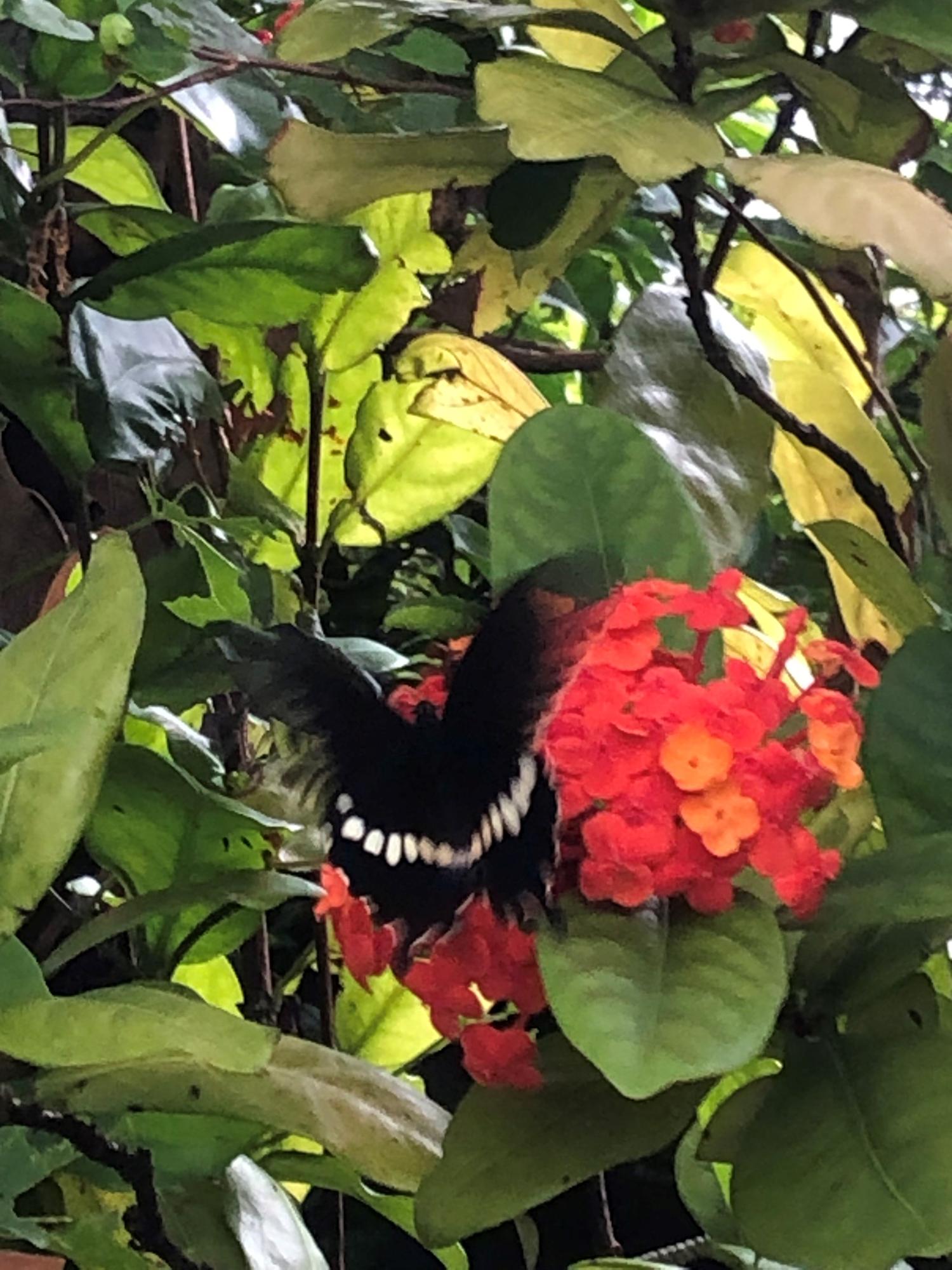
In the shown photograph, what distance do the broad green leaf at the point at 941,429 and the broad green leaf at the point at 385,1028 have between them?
0.35 metres

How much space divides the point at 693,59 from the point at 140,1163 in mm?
485

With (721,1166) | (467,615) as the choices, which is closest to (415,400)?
(467,615)

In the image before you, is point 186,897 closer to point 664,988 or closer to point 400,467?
point 664,988

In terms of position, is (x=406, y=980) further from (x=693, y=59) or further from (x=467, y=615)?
(x=693, y=59)

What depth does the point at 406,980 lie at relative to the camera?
45 centimetres

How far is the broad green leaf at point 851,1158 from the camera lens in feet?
1.29

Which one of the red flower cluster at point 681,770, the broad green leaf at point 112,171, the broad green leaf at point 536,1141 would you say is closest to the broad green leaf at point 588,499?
the red flower cluster at point 681,770

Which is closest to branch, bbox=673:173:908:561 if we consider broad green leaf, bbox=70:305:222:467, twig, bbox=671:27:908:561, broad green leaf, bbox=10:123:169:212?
twig, bbox=671:27:908:561

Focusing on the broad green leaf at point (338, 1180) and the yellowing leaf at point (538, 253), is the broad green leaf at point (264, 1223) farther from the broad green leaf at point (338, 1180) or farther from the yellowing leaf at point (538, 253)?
the yellowing leaf at point (538, 253)

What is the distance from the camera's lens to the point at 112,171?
857 mm

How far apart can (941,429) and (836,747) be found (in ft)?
0.67

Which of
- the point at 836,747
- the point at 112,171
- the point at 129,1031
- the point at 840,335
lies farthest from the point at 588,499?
the point at 112,171

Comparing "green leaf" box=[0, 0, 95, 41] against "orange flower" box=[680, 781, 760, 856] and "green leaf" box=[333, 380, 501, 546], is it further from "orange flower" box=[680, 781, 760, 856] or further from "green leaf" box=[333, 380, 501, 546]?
"orange flower" box=[680, 781, 760, 856]

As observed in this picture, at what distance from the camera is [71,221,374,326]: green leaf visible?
0.58m
